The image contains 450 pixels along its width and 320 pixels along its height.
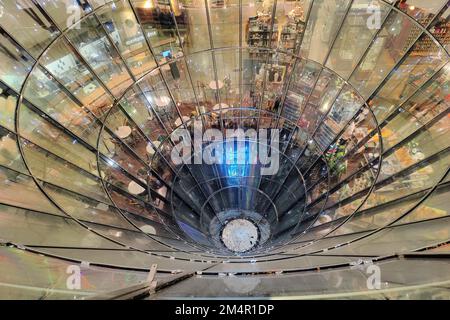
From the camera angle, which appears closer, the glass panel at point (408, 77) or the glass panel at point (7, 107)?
the glass panel at point (7, 107)

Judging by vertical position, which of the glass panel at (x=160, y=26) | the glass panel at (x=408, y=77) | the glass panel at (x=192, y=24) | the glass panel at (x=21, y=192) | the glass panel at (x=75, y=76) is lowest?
the glass panel at (x=21, y=192)

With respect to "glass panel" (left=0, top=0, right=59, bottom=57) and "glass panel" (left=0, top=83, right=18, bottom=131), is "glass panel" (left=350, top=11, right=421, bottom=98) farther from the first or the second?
"glass panel" (left=0, top=83, right=18, bottom=131)

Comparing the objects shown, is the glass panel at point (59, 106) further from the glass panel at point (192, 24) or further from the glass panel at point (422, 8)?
the glass panel at point (422, 8)

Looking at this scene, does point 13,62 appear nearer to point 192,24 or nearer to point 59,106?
point 59,106

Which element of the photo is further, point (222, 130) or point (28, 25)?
point (222, 130)

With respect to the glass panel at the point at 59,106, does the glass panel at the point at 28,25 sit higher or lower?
higher

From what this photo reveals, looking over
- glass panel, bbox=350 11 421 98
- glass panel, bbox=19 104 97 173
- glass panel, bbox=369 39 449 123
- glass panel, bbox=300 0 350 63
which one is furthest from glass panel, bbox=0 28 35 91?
glass panel, bbox=369 39 449 123

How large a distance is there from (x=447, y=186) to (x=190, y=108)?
1489 centimetres

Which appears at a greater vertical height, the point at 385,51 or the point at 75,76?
the point at 385,51

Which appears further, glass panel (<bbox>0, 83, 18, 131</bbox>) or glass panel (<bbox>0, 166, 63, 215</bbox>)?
glass panel (<bbox>0, 166, 63, 215</bbox>)

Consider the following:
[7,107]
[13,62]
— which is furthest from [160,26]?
[7,107]

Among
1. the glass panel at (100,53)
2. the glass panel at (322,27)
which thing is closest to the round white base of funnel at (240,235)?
the glass panel at (100,53)

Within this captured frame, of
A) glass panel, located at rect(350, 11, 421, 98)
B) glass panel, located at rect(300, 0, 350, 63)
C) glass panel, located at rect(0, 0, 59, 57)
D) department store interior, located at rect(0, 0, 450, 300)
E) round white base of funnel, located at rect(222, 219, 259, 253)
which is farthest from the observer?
round white base of funnel, located at rect(222, 219, 259, 253)

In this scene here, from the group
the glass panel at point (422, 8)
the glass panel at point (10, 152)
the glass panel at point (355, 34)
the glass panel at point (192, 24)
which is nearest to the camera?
the glass panel at point (422, 8)
